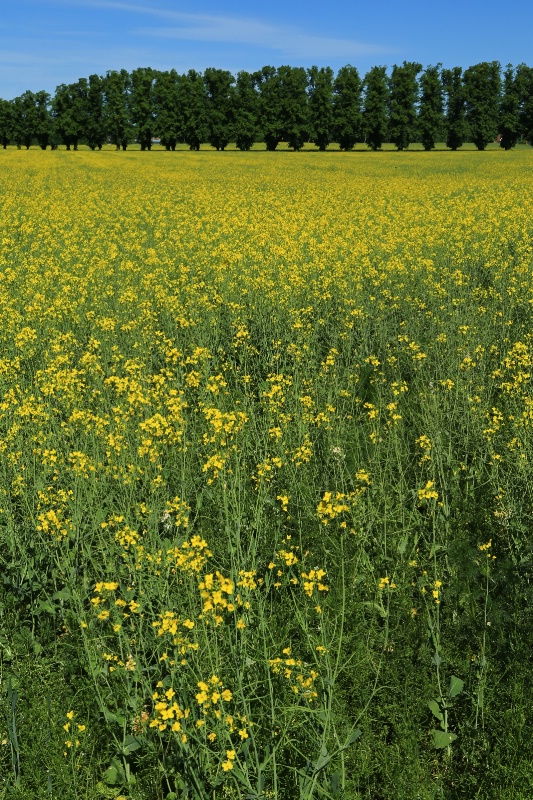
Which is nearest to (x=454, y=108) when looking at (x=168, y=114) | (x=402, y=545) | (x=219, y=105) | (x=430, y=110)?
(x=430, y=110)

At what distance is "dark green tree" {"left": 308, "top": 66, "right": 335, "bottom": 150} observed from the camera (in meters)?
80.1

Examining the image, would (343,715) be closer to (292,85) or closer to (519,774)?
(519,774)

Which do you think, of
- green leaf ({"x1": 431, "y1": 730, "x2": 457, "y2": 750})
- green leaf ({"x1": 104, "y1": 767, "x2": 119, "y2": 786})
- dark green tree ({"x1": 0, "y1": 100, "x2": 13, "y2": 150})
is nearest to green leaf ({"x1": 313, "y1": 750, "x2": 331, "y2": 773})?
green leaf ({"x1": 431, "y1": 730, "x2": 457, "y2": 750})

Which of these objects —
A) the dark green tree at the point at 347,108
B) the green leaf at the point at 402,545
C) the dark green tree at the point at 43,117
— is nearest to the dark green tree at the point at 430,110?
the dark green tree at the point at 347,108

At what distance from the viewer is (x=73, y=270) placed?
39.7 ft

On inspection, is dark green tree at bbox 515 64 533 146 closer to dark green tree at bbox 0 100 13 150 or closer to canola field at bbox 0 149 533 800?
dark green tree at bbox 0 100 13 150

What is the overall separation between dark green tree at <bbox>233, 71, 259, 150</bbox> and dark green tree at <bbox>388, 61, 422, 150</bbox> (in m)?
16.8

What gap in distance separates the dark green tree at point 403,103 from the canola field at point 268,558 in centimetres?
7573

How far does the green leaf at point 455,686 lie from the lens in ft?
10.5

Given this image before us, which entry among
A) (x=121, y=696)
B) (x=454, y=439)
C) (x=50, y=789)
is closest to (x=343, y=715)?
(x=121, y=696)

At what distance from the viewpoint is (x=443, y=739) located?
3088 mm

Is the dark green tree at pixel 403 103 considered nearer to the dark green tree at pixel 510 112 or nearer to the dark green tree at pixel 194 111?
the dark green tree at pixel 510 112

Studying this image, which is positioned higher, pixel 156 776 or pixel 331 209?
pixel 331 209

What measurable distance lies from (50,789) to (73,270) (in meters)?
10.5
